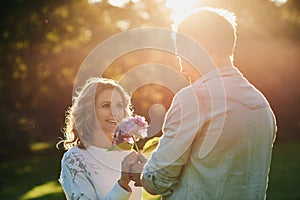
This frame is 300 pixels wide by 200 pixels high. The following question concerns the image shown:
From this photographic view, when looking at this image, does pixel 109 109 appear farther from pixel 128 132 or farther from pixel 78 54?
pixel 78 54

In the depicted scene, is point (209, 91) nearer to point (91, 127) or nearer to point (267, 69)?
point (91, 127)

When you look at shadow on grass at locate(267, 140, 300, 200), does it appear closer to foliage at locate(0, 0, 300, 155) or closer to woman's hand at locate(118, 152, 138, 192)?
foliage at locate(0, 0, 300, 155)

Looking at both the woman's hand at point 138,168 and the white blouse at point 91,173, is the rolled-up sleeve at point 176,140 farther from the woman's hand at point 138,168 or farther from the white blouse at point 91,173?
the white blouse at point 91,173

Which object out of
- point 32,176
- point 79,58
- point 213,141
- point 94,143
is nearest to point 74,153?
point 94,143

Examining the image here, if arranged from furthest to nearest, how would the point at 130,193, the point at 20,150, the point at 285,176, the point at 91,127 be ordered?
the point at 20,150, the point at 285,176, the point at 91,127, the point at 130,193

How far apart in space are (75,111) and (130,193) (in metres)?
0.76

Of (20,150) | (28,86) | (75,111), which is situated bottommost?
(75,111)

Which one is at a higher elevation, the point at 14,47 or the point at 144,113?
the point at 14,47

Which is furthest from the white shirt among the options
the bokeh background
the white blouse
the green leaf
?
the bokeh background

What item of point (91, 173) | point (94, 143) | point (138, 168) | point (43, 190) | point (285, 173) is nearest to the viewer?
point (138, 168)

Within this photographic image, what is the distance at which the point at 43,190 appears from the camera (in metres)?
14.6

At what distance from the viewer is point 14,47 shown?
23328 millimetres

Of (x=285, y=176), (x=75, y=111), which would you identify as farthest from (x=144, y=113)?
(x=75, y=111)

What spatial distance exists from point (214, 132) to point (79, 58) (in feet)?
74.3
